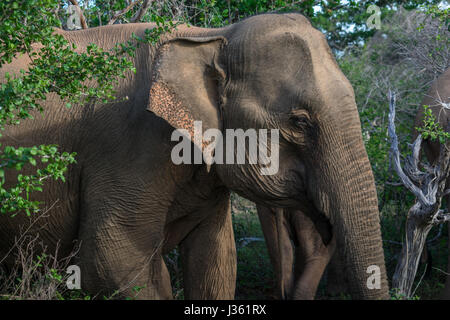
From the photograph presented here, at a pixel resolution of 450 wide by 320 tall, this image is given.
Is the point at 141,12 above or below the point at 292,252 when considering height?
above

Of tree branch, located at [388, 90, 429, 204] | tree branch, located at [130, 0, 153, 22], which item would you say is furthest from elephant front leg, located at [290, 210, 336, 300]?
tree branch, located at [130, 0, 153, 22]

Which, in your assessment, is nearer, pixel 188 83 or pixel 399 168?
pixel 188 83

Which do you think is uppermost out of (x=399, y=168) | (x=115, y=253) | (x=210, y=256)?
(x=399, y=168)

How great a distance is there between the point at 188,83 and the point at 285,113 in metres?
0.54

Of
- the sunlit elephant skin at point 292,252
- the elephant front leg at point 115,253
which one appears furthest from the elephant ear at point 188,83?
the sunlit elephant skin at point 292,252

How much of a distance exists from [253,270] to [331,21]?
6698 mm

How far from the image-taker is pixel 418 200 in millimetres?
5098

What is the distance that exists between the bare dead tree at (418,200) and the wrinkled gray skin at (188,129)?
1544 millimetres

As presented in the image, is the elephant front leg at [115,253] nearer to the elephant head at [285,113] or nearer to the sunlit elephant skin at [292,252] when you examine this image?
the elephant head at [285,113]

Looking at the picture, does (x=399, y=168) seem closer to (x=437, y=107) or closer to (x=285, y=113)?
(x=437, y=107)

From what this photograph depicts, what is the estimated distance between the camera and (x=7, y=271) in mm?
4527

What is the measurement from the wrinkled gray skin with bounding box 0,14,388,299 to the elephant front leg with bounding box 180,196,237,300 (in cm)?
29

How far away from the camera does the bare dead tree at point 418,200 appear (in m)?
5.02

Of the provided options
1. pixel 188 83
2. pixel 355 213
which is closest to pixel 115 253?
pixel 188 83
